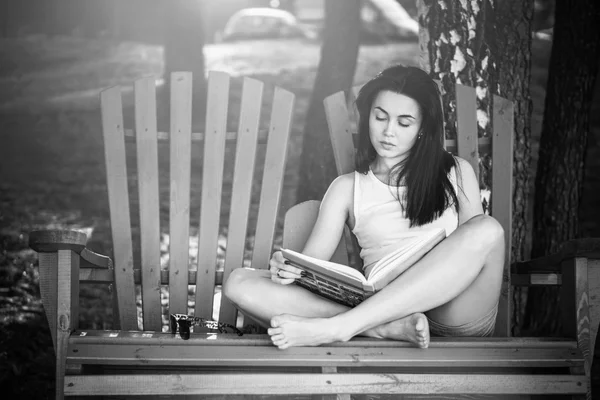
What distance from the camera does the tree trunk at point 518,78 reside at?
3.70m

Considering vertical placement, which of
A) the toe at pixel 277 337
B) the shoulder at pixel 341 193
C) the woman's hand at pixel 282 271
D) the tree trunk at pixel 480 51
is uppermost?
the tree trunk at pixel 480 51

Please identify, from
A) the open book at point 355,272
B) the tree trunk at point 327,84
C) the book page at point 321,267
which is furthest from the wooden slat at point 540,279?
the tree trunk at point 327,84

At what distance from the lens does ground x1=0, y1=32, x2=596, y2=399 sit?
4.76 metres

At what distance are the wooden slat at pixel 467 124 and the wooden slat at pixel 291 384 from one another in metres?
1.12

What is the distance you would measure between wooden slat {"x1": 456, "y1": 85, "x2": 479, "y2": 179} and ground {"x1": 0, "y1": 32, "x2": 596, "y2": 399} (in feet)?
7.12

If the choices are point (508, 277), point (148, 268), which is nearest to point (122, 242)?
point (148, 268)

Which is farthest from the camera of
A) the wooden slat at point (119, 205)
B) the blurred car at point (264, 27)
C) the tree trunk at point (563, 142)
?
the blurred car at point (264, 27)

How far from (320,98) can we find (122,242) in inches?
113

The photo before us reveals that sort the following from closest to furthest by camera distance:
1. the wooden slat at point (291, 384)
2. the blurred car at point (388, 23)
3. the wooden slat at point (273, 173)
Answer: the wooden slat at point (291, 384) < the wooden slat at point (273, 173) < the blurred car at point (388, 23)

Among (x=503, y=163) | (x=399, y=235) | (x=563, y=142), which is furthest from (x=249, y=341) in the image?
(x=563, y=142)

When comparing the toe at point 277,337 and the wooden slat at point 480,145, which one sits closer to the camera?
the toe at point 277,337

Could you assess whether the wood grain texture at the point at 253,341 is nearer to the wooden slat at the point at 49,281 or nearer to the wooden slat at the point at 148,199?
the wooden slat at the point at 49,281

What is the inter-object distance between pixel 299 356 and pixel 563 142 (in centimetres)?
280

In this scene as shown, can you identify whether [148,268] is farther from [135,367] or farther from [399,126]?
[399,126]
